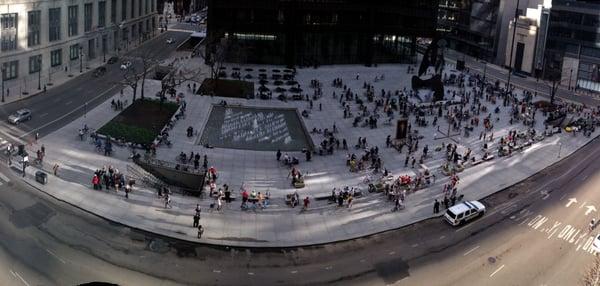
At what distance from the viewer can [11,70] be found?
289ft

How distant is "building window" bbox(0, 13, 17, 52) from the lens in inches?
3364

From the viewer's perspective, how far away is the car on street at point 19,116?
67.8 meters

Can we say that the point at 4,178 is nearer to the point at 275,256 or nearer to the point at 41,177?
the point at 41,177

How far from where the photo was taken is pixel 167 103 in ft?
267

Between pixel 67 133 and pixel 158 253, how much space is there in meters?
28.8

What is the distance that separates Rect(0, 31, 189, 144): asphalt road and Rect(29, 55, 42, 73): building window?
18.8ft

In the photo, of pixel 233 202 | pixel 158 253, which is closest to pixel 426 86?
pixel 233 202

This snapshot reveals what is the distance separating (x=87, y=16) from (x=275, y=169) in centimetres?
6432

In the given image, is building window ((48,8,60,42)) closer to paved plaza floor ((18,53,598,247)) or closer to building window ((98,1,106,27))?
building window ((98,1,106,27))

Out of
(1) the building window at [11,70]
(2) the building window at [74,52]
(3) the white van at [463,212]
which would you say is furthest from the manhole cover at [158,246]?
(2) the building window at [74,52]

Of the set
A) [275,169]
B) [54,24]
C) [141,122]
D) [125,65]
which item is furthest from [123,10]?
[275,169]

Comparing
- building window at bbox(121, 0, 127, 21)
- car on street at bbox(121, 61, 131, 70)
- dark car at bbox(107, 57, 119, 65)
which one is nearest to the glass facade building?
car on street at bbox(121, 61, 131, 70)

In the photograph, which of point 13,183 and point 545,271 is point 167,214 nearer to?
point 13,183

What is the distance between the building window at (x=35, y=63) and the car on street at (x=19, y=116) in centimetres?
2462
